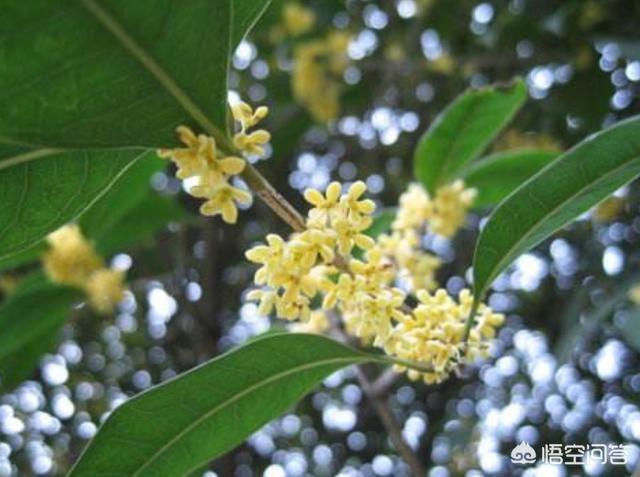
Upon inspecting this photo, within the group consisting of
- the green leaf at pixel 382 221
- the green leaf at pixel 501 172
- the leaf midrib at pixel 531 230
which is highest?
the leaf midrib at pixel 531 230

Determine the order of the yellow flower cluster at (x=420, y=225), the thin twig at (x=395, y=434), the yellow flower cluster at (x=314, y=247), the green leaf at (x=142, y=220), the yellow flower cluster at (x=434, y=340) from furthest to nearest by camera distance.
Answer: the green leaf at (x=142, y=220) < the yellow flower cluster at (x=420, y=225) < the thin twig at (x=395, y=434) < the yellow flower cluster at (x=434, y=340) < the yellow flower cluster at (x=314, y=247)

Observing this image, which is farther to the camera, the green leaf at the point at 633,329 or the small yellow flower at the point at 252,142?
the green leaf at the point at 633,329

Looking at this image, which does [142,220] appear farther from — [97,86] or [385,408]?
[97,86]

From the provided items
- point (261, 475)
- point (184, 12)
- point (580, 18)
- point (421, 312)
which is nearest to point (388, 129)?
point (580, 18)

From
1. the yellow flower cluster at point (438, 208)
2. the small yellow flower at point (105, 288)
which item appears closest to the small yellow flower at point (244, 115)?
the yellow flower cluster at point (438, 208)

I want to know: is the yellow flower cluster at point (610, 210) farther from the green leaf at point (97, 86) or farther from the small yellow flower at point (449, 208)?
the green leaf at point (97, 86)

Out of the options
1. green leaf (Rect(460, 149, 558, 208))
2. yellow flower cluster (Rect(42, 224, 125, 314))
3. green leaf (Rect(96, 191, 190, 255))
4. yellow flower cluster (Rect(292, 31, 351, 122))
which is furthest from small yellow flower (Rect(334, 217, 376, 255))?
yellow flower cluster (Rect(292, 31, 351, 122))

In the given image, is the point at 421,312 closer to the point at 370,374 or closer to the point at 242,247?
the point at 370,374
